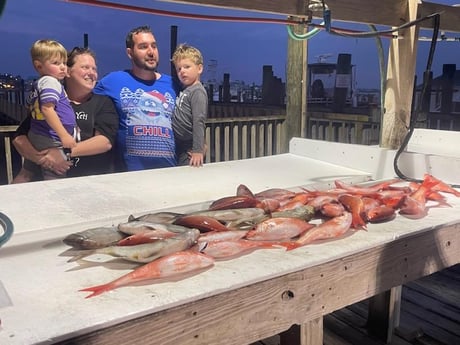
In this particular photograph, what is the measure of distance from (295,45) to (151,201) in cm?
418

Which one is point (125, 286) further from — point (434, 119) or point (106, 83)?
point (434, 119)

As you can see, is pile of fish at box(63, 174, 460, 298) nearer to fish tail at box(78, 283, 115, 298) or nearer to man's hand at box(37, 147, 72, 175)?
fish tail at box(78, 283, 115, 298)

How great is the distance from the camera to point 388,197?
226cm

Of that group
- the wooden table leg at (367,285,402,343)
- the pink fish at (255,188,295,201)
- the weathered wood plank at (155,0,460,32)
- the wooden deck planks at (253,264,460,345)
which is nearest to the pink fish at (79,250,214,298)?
the pink fish at (255,188,295,201)

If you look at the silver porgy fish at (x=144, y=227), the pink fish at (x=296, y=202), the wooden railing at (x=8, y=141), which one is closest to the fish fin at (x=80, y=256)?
the silver porgy fish at (x=144, y=227)

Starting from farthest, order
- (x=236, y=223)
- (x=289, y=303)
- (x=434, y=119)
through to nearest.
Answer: (x=434, y=119), (x=236, y=223), (x=289, y=303)

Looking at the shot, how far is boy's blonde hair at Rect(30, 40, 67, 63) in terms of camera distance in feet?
11.0

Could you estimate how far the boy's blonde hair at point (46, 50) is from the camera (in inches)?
132

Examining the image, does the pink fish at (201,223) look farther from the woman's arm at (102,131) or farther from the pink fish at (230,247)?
the woman's arm at (102,131)

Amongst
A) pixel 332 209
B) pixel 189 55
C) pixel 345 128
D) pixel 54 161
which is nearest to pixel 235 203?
pixel 332 209

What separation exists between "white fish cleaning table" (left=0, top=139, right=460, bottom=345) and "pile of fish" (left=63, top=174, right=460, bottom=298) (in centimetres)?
5

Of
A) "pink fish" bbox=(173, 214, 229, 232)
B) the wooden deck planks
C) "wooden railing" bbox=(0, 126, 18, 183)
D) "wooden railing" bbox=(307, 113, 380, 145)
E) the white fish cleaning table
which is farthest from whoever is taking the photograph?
"wooden railing" bbox=(307, 113, 380, 145)

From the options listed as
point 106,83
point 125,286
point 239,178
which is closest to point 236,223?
point 125,286

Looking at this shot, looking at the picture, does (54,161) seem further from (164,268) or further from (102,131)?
(164,268)
